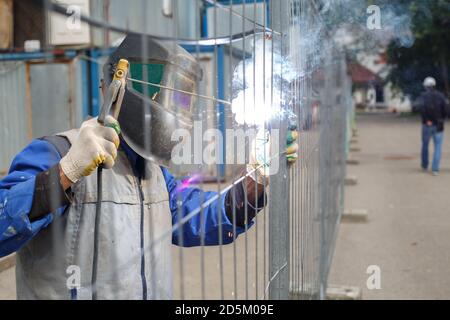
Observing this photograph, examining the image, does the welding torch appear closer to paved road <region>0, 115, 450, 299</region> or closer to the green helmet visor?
the green helmet visor

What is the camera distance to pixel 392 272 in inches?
213

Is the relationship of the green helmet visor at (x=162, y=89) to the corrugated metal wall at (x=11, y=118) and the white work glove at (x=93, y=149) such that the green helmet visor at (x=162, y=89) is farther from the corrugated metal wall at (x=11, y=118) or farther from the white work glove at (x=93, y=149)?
the corrugated metal wall at (x=11, y=118)

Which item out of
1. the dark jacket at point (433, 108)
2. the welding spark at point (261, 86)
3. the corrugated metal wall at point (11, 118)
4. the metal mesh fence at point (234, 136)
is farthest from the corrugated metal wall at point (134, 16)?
the dark jacket at point (433, 108)

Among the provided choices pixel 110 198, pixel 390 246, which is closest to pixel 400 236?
pixel 390 246

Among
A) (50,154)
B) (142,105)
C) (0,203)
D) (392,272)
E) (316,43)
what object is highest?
(316,43)

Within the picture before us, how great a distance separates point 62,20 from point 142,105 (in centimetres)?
44

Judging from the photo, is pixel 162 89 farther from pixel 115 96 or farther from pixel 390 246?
pixel 390 246

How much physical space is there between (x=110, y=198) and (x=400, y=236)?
5.54 m

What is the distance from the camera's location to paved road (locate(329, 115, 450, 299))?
5086mm

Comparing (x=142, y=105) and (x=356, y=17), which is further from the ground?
(x=356, y=17)

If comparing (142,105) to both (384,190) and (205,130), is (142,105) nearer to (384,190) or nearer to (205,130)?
(205,130)
